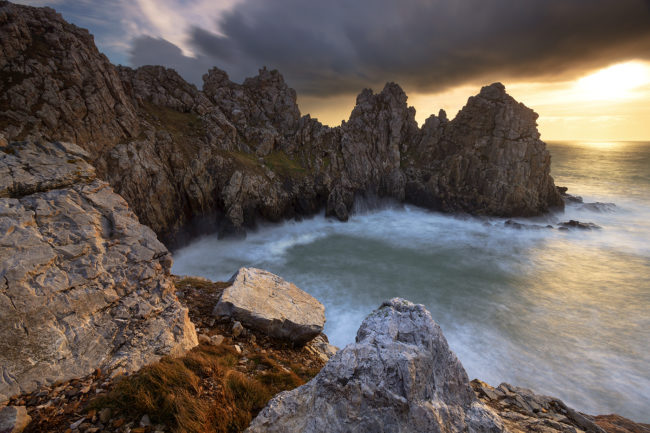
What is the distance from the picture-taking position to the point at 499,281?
27.6 meters

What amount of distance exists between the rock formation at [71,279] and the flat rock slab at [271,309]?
177 cm

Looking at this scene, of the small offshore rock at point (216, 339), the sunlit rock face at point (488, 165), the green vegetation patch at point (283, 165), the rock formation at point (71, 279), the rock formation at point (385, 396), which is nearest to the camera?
the rock formation at point (385, 396)

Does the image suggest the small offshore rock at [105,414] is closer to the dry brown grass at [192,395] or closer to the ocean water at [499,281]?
the dry brown grass at [192,395]

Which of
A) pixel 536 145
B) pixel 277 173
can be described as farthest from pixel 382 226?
pixel 536 145

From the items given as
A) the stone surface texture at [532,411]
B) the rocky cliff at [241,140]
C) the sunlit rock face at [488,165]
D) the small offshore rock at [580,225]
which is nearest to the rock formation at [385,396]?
the stone surface texture at [532,411]

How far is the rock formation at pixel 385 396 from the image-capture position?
3.93 metres

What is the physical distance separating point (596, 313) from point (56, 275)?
33.8m

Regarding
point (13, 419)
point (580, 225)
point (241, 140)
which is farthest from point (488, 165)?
point (13, 419)

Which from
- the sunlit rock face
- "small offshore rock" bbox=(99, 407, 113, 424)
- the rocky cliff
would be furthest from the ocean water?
"small offshore rock" bbox=(99, 407, 113, 424)

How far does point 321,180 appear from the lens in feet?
149

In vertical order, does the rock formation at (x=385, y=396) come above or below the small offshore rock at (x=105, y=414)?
above

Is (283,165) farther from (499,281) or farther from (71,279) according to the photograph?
(71,279)

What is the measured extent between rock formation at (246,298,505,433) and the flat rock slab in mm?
4519

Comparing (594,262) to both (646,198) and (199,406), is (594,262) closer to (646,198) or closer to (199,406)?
(199,406)
